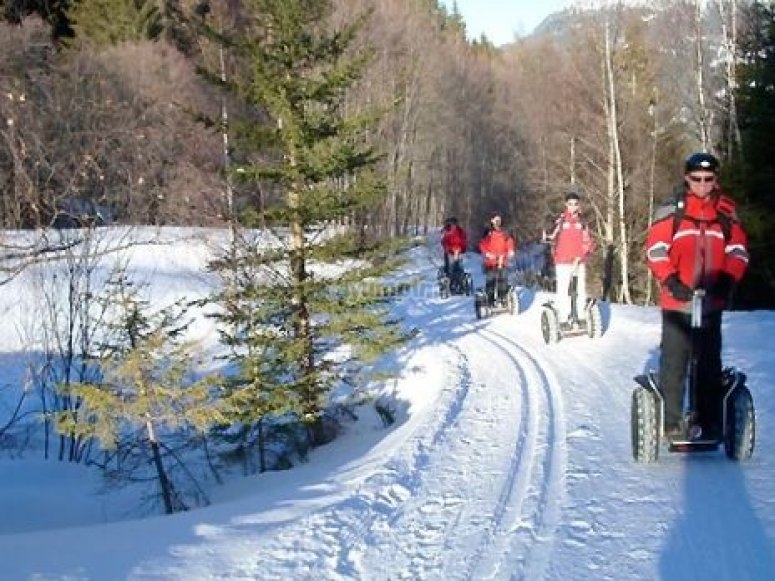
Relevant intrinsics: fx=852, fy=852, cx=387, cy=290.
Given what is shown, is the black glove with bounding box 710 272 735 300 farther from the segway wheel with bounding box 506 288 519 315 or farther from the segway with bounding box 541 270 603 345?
the segway wheel with bounding box 506 288 519 315

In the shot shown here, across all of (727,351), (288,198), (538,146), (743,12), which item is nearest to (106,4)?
(538,146)

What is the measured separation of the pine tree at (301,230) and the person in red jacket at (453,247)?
10187 mm

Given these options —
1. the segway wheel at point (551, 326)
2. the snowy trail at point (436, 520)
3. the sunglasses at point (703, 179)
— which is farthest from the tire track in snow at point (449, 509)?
the segway wheel at point (551, 326)

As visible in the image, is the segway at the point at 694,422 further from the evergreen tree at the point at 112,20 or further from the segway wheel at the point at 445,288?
the evergreen tree at the point at 112,20

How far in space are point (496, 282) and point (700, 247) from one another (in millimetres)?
12087

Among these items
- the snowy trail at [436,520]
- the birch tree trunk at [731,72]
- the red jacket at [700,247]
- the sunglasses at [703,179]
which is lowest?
the snowy trail at [436,520]

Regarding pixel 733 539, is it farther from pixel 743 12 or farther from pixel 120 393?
pixel 743 12

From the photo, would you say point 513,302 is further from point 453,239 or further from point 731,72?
point 731,72

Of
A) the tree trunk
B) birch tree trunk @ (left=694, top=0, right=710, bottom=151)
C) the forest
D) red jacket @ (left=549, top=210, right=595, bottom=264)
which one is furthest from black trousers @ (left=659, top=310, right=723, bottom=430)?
birch tree trunk @ (left=694, top=0, right=710, bottom=151)

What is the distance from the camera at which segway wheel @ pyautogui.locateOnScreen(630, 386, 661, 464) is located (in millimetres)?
6176

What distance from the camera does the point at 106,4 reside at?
1800 inches

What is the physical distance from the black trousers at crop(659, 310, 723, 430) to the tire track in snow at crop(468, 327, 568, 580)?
0.97 m

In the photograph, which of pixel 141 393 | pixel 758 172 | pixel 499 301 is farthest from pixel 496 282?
pixel 141 393

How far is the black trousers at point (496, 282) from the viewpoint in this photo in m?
18.1
